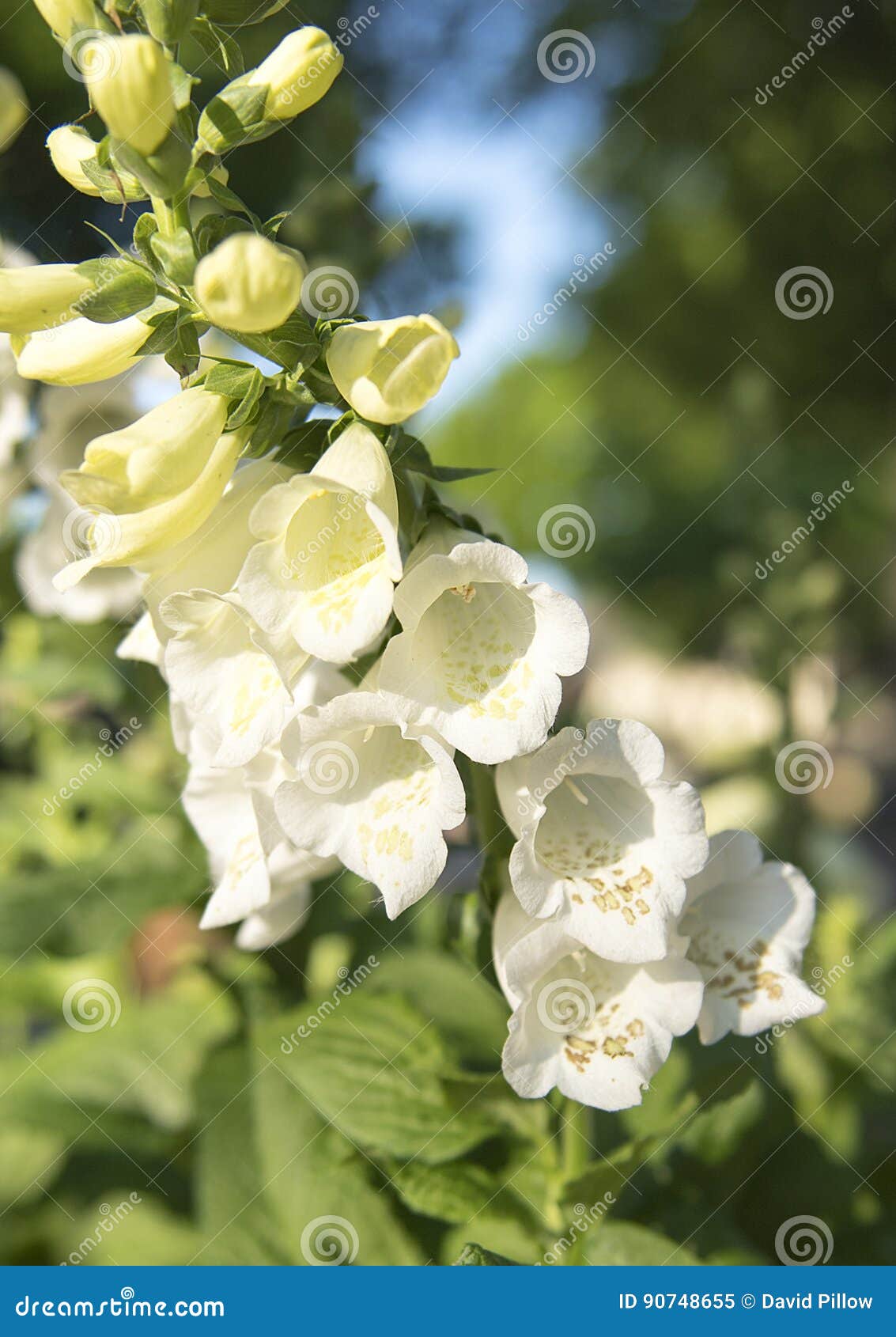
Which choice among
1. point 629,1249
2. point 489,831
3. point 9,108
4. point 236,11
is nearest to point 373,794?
point 489,831

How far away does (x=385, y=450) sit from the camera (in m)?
0.74

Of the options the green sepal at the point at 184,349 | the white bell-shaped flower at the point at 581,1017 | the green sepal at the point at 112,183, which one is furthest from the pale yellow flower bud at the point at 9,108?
the white bell-shaped flower at the point at 581,1017

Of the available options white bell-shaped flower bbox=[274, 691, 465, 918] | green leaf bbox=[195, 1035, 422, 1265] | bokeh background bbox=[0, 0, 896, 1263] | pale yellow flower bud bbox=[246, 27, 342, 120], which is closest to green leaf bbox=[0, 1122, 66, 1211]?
bokeh background bbox=[0, 0, 896, 1263]

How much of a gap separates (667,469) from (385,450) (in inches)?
125

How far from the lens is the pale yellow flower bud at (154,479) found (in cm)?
69

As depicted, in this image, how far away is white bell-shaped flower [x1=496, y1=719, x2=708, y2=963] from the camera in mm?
740

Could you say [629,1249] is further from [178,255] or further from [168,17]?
[168,17]

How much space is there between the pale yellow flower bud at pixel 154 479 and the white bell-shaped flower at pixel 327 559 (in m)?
0.05

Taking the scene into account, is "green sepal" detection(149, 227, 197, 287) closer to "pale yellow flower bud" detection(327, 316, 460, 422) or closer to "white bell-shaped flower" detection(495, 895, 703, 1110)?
"pale yellow flower bud" detection(327, 316, 460, 422)

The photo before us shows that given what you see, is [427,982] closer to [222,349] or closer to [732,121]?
[222,349]

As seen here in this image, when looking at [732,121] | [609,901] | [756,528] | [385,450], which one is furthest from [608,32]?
[609,901]

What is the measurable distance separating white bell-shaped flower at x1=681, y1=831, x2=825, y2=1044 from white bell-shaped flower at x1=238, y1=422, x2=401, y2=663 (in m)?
0.35

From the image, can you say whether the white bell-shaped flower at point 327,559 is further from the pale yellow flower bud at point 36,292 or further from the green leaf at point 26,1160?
the green leaf at point 26,1160

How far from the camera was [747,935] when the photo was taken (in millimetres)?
880
